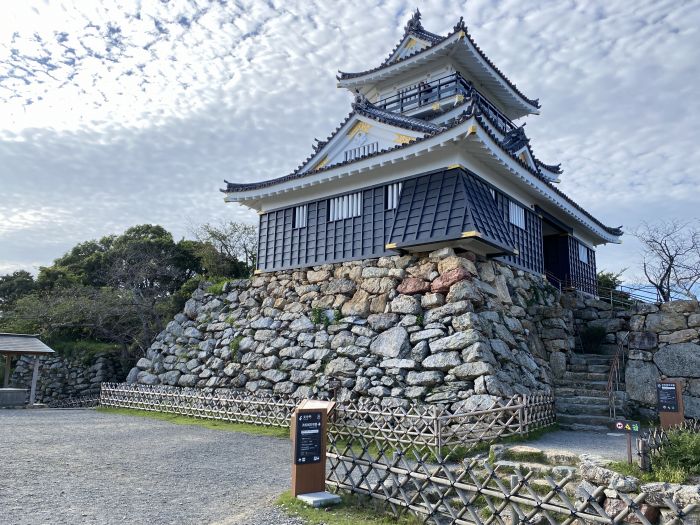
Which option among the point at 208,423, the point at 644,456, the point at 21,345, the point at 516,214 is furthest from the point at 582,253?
the point at 21,345

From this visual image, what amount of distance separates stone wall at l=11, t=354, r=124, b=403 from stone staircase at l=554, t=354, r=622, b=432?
1963 cm

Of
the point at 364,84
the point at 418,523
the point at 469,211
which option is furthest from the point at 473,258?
the point at 364,84

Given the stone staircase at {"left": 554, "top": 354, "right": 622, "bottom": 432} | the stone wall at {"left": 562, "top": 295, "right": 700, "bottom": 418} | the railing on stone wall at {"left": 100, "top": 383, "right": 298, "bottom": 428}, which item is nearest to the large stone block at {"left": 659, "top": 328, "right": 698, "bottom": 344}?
the stone wall at {"left": 562, "top": 295, "right": 700, "bottom": 418}

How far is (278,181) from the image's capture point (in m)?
18.1

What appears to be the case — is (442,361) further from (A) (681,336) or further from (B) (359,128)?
(B) (359,128)

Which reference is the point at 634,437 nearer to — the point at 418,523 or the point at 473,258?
the point at 473,258

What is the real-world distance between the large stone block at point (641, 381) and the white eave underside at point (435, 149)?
6334mm

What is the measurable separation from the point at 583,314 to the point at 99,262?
29.4 meters

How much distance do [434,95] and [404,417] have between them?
14.3 m

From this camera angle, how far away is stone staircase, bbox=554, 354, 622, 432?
12.1 metres

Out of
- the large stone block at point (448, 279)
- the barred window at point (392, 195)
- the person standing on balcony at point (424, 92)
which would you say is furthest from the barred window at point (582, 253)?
the large stone block at point (448, 279)

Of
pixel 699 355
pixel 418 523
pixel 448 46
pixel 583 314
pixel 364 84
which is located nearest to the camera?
pixel 418 523

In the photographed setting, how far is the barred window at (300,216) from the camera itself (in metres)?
18.0

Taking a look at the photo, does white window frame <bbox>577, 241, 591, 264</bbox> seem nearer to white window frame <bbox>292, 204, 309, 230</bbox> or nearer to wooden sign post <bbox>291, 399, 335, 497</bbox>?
white window frame <bbox>292, 204, 309, 230</bbox>
